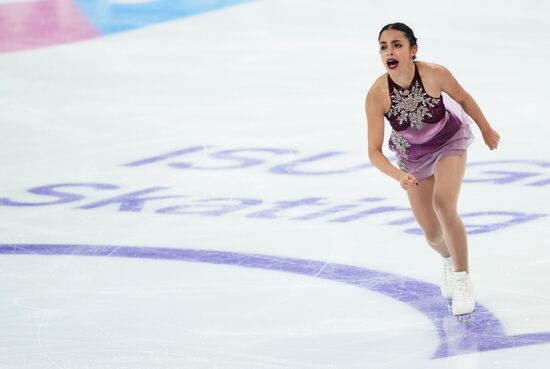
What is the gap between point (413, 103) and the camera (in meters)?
3.99

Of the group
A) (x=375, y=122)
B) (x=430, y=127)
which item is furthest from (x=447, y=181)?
(x=375, y=122)

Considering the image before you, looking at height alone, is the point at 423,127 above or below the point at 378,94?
below

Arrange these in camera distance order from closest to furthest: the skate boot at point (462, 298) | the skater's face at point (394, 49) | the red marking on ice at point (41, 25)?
the skater's face at point (394, 49) < the skate boot at point (462, 298) < the red marking on ice at point (41, 25)

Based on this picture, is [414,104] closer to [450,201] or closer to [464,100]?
[464,100]

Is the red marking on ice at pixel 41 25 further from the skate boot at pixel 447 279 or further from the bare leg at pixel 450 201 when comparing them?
the bare leg at pixel 450 201

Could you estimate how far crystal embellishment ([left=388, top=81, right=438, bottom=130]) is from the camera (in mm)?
3984

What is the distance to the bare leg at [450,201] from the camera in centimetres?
400

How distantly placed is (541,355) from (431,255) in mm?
1242

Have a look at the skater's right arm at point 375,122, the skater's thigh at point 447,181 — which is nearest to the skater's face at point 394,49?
the skater's right arm at point 375,122

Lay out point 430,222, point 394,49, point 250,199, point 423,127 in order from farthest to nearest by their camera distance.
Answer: point 250,199 < point 430,222 < point 423,127 < point 394,49

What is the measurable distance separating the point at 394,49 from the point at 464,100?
32 centimetres

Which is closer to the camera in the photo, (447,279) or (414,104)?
(414,104)

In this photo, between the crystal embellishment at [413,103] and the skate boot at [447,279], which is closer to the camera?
the crystal embellishment at [413,103]

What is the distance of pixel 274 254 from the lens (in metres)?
4.99
